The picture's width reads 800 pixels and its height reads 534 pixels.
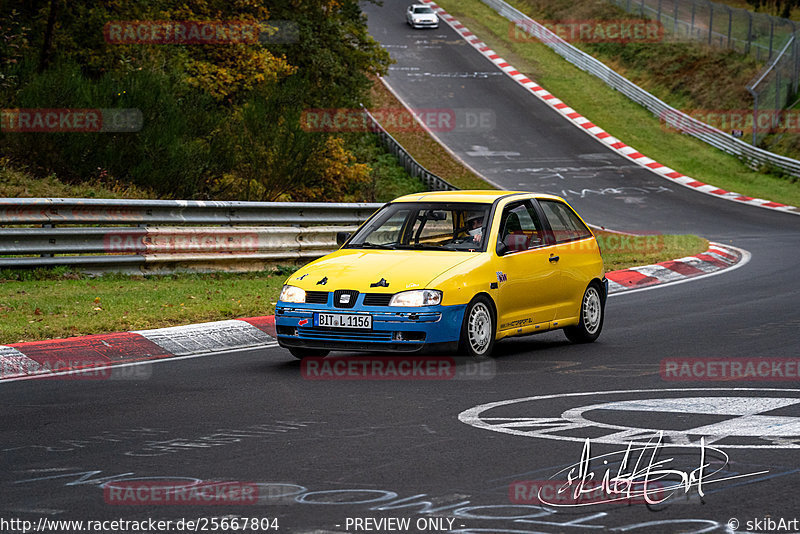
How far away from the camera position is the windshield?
10719 millimetres

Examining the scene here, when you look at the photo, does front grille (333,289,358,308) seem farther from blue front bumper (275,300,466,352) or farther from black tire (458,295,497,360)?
black tire (458,295,497,360)

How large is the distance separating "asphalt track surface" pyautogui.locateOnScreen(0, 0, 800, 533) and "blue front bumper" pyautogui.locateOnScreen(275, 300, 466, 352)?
14.9 inches

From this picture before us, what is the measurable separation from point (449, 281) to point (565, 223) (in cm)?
249

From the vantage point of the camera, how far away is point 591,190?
3488 centimetres

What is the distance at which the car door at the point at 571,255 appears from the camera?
11438mm

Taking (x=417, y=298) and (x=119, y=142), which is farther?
(x=119, y=142)

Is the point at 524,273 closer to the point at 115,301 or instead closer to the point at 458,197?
the point at 458,197

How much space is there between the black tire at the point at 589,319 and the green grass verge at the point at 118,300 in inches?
135

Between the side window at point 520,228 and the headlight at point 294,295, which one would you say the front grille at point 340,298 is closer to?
the headlight at point 294,295

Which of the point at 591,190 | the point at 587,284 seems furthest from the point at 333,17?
the point at 587,284

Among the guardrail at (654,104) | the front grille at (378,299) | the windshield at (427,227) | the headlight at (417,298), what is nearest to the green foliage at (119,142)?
the windshield at (427,227)

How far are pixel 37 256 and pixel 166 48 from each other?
1330 centimetres

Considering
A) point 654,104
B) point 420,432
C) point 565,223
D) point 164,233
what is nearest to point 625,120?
point 654,104

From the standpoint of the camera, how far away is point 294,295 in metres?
10.0
